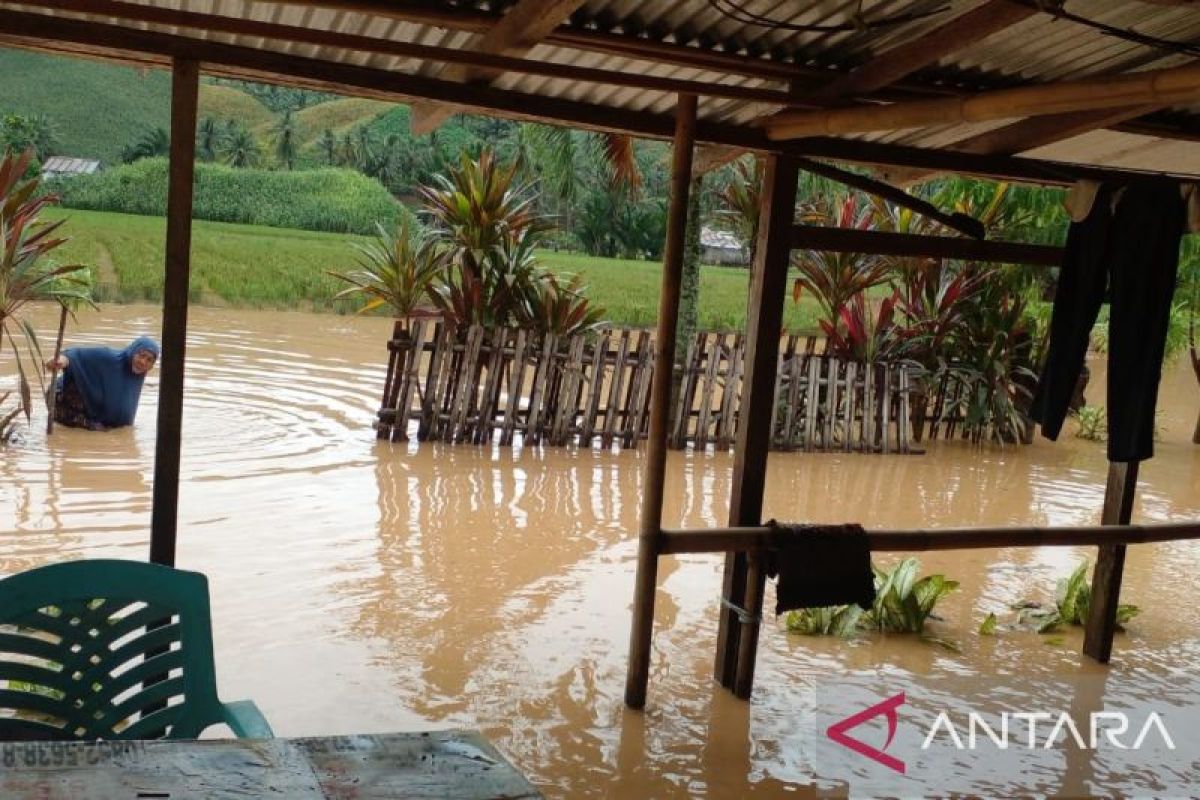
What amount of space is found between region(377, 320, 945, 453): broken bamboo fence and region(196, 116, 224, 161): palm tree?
38.9m

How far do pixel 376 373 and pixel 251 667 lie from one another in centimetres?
1017

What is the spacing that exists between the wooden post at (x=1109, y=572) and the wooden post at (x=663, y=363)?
2318mm

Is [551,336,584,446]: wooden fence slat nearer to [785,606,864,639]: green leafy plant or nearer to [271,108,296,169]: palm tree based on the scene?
[785,606,864,639]: green leafy plant

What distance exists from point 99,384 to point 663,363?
6.52 m

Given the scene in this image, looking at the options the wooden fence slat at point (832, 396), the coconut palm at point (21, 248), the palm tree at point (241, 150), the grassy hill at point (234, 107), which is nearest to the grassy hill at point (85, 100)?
the grassy hill at point (234, 107)

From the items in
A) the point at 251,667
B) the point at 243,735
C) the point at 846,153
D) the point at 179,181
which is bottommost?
the point at 251,667

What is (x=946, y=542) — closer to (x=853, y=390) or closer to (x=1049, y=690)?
(x=1049, y=690)

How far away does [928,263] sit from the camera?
12.5 meters

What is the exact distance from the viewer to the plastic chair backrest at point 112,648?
8.66ft

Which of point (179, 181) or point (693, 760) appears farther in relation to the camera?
point (693, 760)

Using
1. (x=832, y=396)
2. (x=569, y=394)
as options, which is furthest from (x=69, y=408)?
(x=832, y=396)

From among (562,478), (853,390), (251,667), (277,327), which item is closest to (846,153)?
(251,667)

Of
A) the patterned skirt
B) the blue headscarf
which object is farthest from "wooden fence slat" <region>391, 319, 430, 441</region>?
the patterned skirt

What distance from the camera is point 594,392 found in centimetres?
1021
